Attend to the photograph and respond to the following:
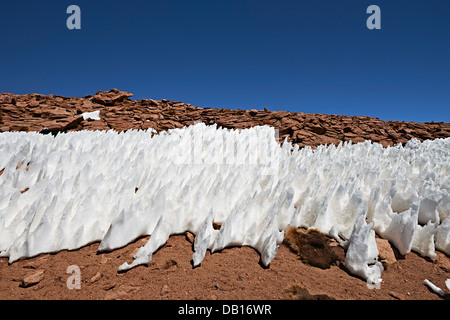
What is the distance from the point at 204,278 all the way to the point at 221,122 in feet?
30.1

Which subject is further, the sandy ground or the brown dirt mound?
the brown dirt mound

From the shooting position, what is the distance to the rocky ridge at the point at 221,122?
8.34 meters

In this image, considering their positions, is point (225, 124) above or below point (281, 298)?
above

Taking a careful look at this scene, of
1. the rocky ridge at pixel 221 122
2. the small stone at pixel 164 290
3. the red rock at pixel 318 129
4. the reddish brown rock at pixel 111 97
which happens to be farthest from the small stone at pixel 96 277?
the reddish brown rock at pixel 111 97

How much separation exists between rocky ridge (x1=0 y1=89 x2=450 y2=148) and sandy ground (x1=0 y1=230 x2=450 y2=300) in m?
6.60

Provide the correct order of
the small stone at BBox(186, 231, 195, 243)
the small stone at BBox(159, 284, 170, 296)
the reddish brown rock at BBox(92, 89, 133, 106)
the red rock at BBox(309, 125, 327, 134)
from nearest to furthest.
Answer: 1. the small stone at BBox(159, 284, 170, 296)
2. the small stone at BBox(186, 231, 195, 243)
3. the red rock at BBox(309, 125, 327, 134)
4. the reddish brown rock at BBox(92, 89, 133, 106)

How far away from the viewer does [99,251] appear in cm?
183

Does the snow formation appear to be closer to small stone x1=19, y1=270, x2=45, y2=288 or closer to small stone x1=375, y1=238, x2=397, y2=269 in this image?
small stone x1=375, y1=238, x2=397, y2=269

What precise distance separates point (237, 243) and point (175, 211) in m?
0.66

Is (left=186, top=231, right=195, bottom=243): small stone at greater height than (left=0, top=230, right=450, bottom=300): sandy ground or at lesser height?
greater

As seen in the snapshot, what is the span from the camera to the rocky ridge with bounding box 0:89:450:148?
8336 mm

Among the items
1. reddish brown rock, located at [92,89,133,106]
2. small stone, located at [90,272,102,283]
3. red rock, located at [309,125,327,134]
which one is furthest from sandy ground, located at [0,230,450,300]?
reddish brown rock, located at [92,89,133,106]
